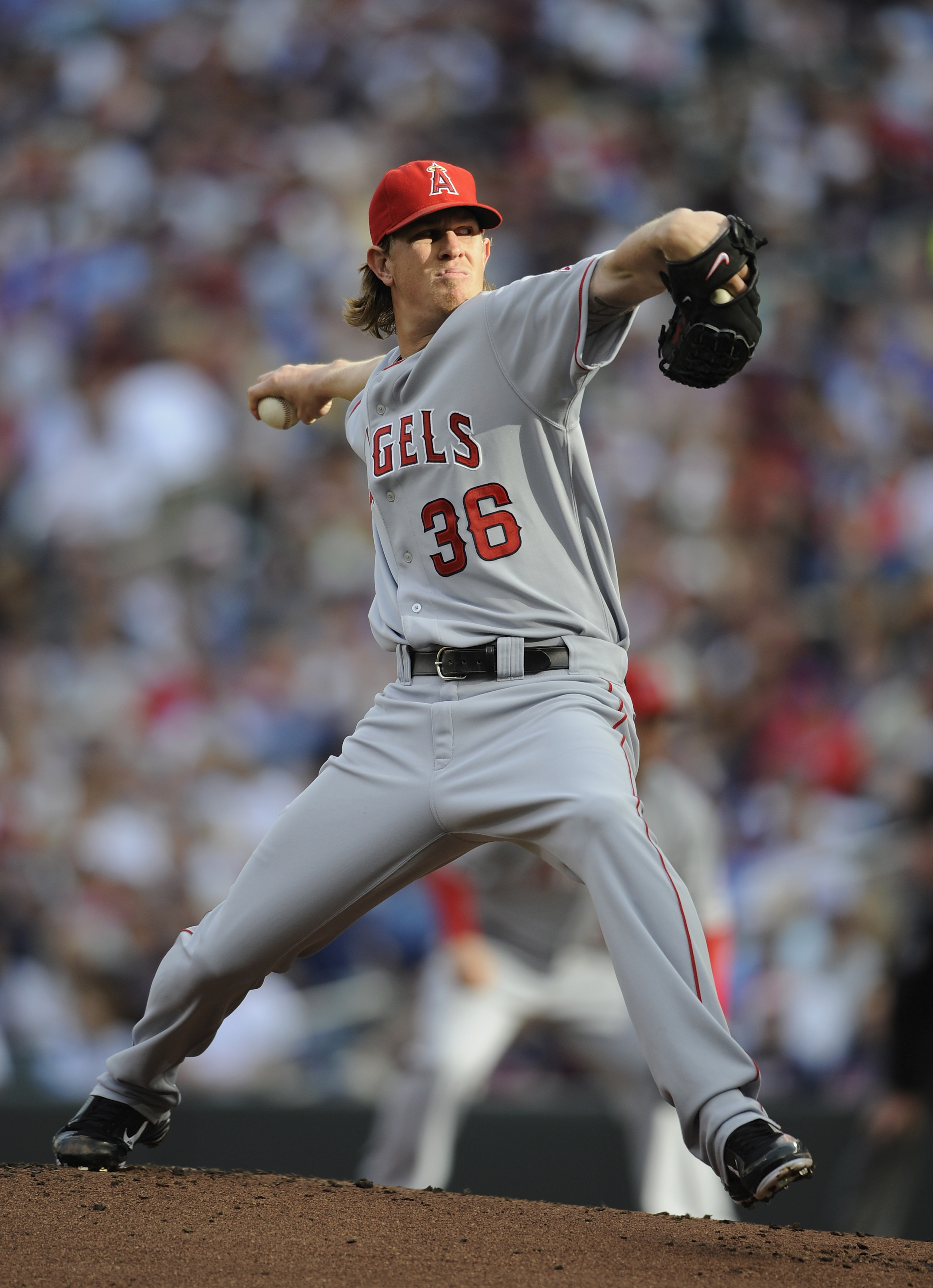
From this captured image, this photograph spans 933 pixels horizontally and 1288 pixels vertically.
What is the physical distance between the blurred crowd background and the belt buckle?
1781 millimetres

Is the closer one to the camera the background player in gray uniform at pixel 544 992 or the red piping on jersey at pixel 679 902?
the red piping on jersey at pixel 679 902

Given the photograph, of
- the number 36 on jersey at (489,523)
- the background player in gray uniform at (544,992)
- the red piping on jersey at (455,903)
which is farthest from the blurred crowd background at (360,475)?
the number 36 on jersey at (489,523)

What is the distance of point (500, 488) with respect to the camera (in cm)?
229

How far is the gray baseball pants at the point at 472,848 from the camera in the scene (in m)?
2.01

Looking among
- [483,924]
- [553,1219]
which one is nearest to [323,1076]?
[483,924]

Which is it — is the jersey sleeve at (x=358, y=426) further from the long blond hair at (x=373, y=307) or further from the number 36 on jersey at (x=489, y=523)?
the number 36 on jersey at (x=489, y=523)

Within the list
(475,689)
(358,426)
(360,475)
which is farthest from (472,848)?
(360,475)

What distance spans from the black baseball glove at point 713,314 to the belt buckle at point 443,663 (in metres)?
0.55

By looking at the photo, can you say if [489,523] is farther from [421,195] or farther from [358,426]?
[421,195]

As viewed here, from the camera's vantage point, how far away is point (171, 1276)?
76.5 inches

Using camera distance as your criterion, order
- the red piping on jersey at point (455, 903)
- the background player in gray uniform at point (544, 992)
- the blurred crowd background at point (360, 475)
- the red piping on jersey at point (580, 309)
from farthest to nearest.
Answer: the blurred crowd background at point (360, 475), the red piping on jersey at point (455, 903), the background player in gray uniform at point (544, 992), the red piping on jersey at point (580, 309)

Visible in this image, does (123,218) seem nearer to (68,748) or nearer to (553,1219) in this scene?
(68,748)

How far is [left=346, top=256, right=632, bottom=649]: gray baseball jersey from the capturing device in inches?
89.4

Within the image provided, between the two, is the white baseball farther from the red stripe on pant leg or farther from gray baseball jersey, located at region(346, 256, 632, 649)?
the red stripe on pant leg
